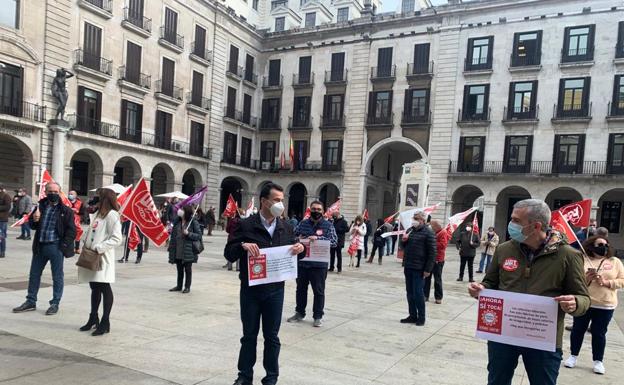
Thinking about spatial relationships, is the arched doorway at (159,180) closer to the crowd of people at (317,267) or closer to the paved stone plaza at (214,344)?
the paved stone plaza at (214,344)

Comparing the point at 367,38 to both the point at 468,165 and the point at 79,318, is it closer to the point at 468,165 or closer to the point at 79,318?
the point at 468,165

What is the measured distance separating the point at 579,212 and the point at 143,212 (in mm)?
9924

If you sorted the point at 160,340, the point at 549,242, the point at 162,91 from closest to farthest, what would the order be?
1. the point at 549,242
2. the point at 160,340
3. the point at 162,91

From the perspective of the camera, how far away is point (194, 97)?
1316 inches

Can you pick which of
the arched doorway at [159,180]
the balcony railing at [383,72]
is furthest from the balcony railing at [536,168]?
the arched doorway at [159,180]

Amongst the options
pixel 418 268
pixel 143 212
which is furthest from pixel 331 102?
pixel 418 268

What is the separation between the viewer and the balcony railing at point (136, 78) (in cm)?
2792

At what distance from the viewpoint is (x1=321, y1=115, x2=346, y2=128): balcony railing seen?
36188mm

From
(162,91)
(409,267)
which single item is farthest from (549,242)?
(162,91)

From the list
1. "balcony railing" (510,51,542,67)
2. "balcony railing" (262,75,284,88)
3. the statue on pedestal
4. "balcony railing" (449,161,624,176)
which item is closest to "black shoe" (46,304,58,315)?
the statue on pedestal

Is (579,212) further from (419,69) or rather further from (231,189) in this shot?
(231,189)

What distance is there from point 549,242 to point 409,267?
167 inches

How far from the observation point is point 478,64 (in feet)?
104

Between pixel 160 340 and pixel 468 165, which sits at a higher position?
pixel 468 165
